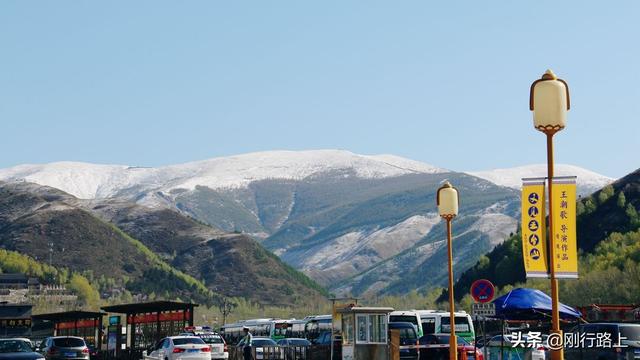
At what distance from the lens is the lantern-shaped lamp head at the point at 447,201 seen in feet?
99.7

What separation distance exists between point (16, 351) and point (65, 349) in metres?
10.2

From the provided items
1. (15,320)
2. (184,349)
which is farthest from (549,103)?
(15,320)

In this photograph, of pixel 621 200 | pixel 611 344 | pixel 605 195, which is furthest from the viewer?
pixel 605 195

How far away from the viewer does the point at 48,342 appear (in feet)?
158

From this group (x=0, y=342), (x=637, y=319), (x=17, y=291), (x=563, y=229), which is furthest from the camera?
(x=17, y=291)

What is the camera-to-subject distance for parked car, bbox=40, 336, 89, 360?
152 ft

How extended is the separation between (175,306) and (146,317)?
1050 centimetres

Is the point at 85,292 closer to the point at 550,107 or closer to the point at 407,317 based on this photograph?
the point at 407,317

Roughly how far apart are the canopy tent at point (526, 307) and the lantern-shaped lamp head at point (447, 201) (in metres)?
2.84

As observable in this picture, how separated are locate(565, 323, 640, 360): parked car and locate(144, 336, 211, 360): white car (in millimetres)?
17508

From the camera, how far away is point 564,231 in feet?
55.3

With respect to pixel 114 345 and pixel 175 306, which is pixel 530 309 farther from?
pixel 114 345

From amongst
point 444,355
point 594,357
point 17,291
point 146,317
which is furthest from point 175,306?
point 17,291

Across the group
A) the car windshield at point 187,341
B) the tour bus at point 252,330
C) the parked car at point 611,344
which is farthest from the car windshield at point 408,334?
the tour bus at point 252,330
